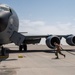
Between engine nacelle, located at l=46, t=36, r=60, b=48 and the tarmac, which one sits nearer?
the tarmac

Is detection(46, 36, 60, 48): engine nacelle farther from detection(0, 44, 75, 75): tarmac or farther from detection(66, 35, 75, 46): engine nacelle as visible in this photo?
detection(0, 44, 75, 75): tarmac

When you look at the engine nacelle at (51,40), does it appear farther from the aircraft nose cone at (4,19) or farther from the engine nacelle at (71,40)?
the aircraft nose cone at (4,19)

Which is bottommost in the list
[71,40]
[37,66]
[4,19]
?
[37,66]

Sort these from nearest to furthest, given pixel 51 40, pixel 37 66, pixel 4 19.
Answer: pixel 37 66, pixel 4 19, pixel 51 40

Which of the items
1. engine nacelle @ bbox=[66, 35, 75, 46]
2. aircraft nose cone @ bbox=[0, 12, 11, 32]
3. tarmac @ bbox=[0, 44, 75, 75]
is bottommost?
tarmac @ bbox=[0, 44, 75, 75]

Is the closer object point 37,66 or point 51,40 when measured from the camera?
point 37,66

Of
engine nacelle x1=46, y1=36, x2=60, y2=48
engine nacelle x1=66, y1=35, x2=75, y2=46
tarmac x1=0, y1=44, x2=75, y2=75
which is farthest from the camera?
engine nacelle x1=66, y1=35, x2=75, y2=46

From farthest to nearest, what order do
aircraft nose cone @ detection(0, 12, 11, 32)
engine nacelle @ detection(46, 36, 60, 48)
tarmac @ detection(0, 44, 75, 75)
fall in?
engine nacelle @ detection(46, 36, 60, 48) < aircraft nose cone @ detection(0, 12, 11, 32) < tarmac @ detection(0, 44, 75, 75)

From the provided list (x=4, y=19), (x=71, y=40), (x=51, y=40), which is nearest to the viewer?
(x=4, y=19)

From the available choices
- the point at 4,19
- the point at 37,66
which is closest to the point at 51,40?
the point at 4,19

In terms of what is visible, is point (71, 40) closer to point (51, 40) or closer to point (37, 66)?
point (51, 40)

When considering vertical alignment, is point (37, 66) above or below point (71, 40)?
below

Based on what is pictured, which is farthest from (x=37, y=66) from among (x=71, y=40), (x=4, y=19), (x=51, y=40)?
(x=71, y=40)

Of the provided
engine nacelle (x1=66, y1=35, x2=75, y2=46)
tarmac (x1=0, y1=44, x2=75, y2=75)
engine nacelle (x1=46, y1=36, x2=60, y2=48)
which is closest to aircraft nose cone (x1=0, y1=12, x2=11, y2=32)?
tarmac (x1=0, y1=44, x2=75, y2=75)
